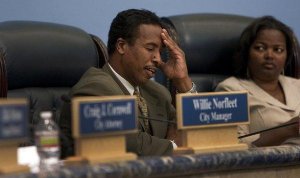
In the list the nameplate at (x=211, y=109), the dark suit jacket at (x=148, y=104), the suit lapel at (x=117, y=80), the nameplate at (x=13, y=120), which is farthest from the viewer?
the suit lapel at (x=117, y=80)

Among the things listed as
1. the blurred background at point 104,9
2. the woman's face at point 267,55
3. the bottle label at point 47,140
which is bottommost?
the bottle label at point 47,140

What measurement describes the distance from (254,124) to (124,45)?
80 cm

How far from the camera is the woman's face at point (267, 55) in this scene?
3326 mm

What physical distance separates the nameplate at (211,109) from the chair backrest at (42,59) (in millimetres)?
971

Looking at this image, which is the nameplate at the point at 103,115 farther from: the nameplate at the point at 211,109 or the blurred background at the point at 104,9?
the blurred background at the point at 104,9

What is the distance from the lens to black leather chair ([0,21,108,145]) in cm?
261

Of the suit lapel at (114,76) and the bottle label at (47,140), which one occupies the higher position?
the suit lapel at (114,76)

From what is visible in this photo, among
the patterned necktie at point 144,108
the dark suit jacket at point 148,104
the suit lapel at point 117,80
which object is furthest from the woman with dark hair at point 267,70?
the suit lapel at point 117,80

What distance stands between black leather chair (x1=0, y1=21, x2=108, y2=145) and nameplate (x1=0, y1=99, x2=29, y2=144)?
3.36ft

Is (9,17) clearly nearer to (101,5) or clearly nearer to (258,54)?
(101,5)

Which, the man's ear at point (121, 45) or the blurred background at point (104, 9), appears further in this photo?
the blurred background at point (104, 9)

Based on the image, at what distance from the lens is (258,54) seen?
3.35 meters

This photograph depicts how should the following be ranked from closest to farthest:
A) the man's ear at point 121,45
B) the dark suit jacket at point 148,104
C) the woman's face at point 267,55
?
the dark suit jacket at point 148,104, the man's ear at point 121,45, the woman's face at point 267,55

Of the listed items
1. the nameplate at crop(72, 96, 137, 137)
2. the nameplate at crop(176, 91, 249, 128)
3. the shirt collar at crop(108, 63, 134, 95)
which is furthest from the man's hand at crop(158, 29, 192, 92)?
the nameplate at crop(72, 96, 137, 137)
